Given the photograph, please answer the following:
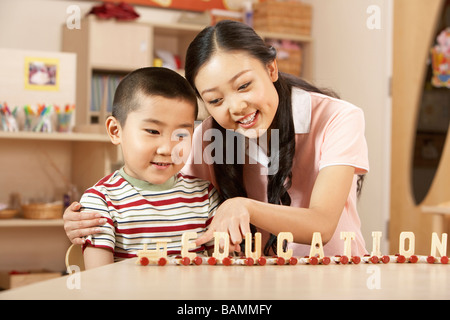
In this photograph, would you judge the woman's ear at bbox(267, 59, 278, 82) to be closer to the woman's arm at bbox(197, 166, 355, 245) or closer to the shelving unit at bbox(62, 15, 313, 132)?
the woman's arm at bbox(197, 166, 355, 245)

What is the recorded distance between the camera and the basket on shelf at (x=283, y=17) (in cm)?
450

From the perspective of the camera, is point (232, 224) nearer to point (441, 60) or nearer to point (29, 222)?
point (29, 222)

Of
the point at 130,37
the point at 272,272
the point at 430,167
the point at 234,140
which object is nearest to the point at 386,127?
the point at 430,167

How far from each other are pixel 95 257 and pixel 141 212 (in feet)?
0.46

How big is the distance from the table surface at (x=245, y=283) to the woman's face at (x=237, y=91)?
436 millimetres

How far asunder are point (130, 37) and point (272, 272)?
3.49 metres

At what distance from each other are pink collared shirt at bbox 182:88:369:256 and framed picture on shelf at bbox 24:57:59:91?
2.04m

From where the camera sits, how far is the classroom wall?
4074 millimetres

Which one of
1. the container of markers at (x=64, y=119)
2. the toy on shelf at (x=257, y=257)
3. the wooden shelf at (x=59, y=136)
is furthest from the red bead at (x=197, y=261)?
the container of markers at (x=64, y=119)

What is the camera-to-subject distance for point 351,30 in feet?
14.2

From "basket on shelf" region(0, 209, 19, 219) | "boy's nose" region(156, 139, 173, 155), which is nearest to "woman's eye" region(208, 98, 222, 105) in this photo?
"boy's nose" region(156, 139, 173, 155)

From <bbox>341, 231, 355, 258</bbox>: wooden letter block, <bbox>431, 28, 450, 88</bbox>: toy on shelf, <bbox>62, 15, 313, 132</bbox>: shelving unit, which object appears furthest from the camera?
<bbox>62, 15, 313, 132</bbox>: shelving unit

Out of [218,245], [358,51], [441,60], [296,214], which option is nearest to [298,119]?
[296,214]

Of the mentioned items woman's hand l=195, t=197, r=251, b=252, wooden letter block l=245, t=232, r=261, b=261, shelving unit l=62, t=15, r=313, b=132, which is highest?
shelving unit l=62, t=15, r=313, b=132
